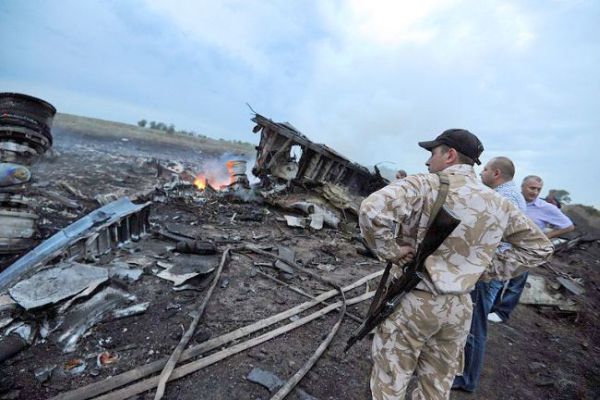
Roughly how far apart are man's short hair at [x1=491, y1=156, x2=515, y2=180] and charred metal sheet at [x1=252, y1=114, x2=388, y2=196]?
7.51 meters

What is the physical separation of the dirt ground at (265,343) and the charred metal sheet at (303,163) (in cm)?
332

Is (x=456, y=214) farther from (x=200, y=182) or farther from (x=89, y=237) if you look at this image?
(x=200, y=182)

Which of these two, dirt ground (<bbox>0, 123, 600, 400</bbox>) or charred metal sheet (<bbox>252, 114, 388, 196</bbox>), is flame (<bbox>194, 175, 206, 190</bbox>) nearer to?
charred metal sheet (<bbox>252, 114, 388, 196</bbox>)

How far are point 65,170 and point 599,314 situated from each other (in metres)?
16.1

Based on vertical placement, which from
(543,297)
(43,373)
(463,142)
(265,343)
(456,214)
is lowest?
(43,373)

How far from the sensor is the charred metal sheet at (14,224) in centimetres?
394

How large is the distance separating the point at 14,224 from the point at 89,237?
89cm

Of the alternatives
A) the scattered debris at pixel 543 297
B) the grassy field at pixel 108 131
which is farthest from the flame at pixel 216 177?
the grassy field at pixel 108 131

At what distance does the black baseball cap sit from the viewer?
6.73 ft

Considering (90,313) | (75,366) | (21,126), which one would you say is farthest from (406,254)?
(21,126)

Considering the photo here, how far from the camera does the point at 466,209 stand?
1.95 meters

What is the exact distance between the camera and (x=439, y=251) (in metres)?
2.03

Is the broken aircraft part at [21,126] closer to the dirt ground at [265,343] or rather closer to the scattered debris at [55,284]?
the scattered debris at [55,284]

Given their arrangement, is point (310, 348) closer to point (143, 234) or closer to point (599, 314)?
point (143, 234)
